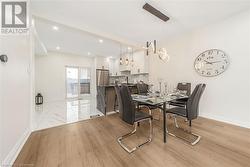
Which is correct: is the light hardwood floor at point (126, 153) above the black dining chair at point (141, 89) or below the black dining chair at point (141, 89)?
below

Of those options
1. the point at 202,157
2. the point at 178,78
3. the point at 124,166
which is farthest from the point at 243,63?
the point at 124,166

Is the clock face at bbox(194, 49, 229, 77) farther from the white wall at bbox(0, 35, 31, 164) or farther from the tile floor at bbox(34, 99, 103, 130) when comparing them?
the white wall at bbox(0, 35, 31, 164)

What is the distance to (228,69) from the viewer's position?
2906 mm

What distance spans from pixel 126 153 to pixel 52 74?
636 centimetres

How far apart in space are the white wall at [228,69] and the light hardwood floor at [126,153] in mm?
585

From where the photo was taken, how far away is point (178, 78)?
407 centimetres

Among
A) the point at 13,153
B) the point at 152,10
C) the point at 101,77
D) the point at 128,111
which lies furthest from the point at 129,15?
→ the point at 101,77

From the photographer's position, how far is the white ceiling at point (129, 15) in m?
2.43

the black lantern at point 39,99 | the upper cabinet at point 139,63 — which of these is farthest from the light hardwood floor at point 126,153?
the black lantern at point 39,99

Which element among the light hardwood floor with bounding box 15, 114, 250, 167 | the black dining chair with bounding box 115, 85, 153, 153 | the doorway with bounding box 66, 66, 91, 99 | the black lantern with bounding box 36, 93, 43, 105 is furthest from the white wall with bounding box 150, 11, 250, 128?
the black lantern with bounding box 36, 93, 43, 105

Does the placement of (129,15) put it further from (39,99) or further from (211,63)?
(39,99)

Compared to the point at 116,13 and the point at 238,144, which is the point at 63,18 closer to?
the point at 116,13

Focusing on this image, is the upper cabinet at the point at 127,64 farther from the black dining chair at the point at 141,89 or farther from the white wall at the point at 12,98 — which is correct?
the white wall at the point at 12,98

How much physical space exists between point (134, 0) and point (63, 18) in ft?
6.32
